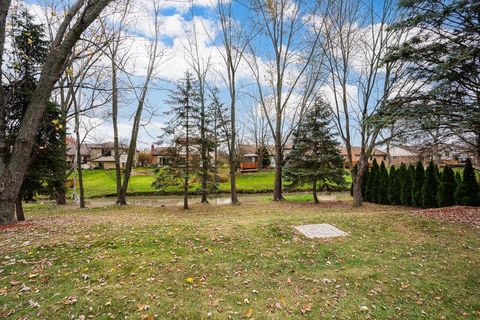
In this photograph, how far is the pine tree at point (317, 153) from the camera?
13.7 meters

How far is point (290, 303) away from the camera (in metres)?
3.04

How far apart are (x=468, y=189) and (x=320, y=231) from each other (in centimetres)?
852

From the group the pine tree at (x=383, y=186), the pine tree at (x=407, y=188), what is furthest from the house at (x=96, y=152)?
the pine tree at (x=407, y=188)

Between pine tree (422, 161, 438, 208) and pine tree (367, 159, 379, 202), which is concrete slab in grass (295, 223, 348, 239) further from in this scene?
pine tree (367, 159, 379, 202)

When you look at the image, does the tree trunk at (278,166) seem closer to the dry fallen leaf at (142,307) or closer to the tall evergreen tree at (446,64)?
the tall evergreen tree at (446,64)

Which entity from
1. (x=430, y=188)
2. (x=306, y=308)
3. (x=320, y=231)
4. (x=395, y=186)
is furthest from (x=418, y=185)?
(x=306, y=308)

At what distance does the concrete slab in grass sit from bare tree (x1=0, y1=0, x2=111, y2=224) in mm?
5372

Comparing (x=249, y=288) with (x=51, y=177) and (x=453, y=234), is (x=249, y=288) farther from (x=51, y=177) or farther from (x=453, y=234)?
(x=51, y=177)

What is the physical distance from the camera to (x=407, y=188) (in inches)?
500

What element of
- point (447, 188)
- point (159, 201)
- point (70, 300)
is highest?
point (447, 188)

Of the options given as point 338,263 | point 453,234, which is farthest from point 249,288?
point 453,234

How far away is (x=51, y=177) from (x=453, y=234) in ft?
37.5

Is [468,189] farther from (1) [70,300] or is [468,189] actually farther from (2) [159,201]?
(2) [159,201]

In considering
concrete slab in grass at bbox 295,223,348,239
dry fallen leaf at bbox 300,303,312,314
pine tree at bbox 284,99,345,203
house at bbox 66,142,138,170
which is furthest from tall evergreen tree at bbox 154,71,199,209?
dry fallen leaf at bbox 300,303,312,314
